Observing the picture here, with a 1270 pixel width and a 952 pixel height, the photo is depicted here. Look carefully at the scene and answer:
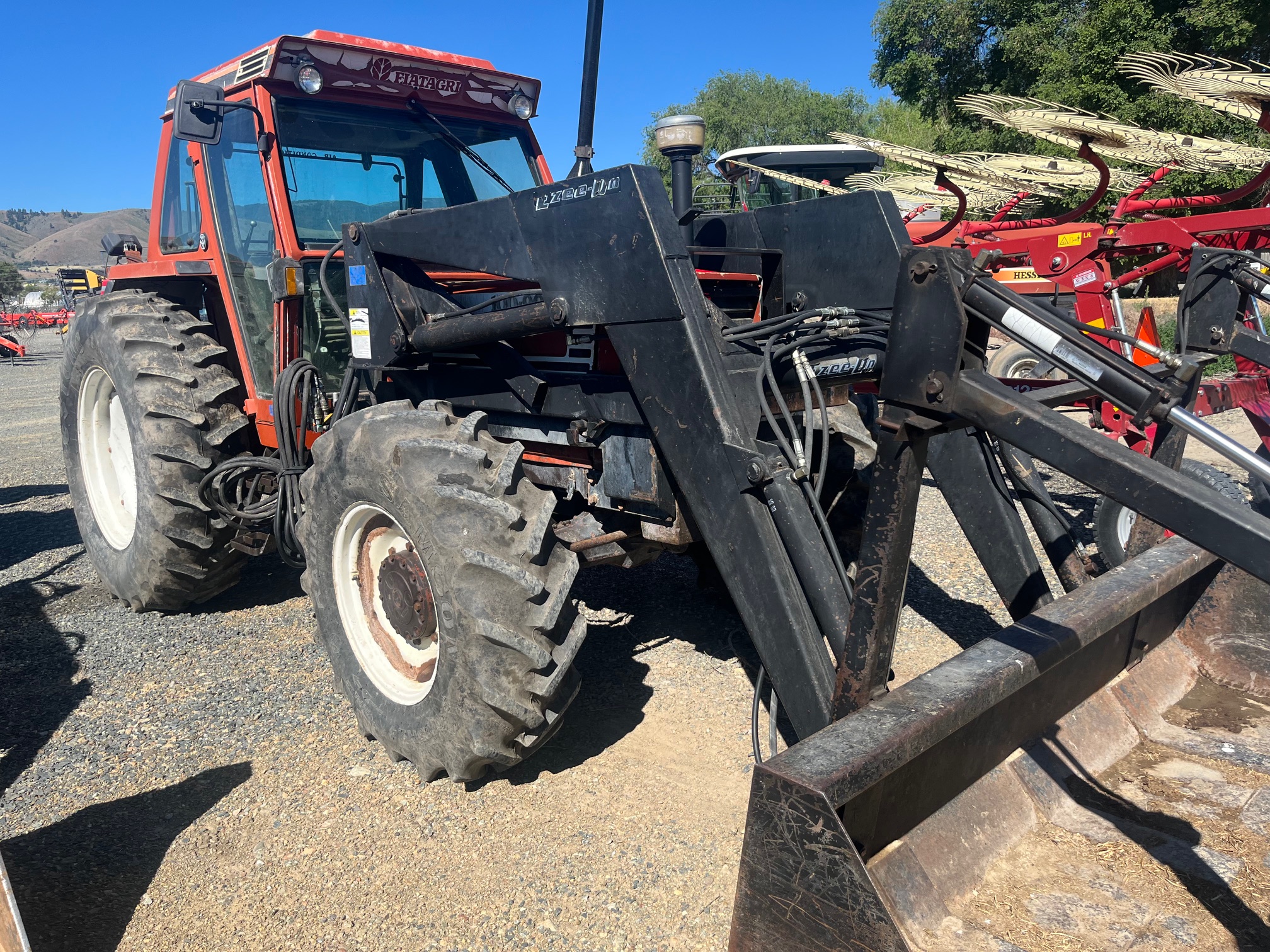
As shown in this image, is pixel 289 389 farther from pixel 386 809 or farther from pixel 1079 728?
pixel 1079 728

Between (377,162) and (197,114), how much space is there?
763mm

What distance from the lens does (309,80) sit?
3.79m

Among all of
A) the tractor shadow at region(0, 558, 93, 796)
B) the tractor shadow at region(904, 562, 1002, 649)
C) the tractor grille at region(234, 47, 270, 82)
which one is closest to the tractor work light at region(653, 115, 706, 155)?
the tractor grille at region(234, 47, 270, 82)

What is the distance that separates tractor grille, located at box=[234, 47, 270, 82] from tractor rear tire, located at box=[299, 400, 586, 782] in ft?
5.77

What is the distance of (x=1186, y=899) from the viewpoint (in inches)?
87.4

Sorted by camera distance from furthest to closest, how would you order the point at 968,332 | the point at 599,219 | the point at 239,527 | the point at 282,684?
the point at 239,527 → the point at 282,684 → the point at 599,219 → the point at 968,332

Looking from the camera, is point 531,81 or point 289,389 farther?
point 531,81

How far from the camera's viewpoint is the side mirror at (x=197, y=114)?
Answer: 151 inches

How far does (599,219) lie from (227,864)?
2.15 metres

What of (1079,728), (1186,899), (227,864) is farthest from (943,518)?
(227,864)

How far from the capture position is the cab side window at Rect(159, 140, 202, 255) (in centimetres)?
450

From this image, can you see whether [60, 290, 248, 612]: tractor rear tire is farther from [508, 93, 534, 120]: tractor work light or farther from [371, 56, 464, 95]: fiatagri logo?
[508, 93, 534, 120]: tractor work light

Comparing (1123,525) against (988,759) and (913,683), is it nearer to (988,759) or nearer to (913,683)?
(988,759)

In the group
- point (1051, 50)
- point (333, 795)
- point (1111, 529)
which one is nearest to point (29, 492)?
point (333, 795)
